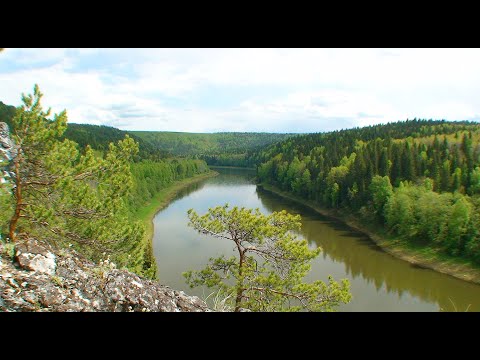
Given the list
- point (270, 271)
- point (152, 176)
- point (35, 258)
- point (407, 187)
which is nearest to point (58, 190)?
point (35, 258)

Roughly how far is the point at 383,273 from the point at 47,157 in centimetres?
2498

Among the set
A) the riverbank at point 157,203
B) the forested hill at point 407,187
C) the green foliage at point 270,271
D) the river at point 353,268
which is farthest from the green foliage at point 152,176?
the green foliage at point 270,271

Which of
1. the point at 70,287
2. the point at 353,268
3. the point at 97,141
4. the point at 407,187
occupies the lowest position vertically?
the point at 353,268

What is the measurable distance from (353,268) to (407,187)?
15.2 meters

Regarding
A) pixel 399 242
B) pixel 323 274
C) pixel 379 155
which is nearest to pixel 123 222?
Result: pixel 323 274

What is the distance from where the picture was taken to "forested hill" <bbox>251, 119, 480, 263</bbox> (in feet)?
97.4

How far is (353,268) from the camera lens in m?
28.4

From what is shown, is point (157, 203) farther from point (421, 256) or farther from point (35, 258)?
point (35, 258)

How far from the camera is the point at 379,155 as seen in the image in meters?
47.8

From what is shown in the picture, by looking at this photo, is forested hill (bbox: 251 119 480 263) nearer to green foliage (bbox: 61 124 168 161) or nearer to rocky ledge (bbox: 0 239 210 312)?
green foliage (bbox: 61 124 168 161)

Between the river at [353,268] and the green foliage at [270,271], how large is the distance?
190 inches

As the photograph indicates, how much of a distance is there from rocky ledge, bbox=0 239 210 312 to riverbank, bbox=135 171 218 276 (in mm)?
12698

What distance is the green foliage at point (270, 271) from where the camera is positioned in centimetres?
1039
